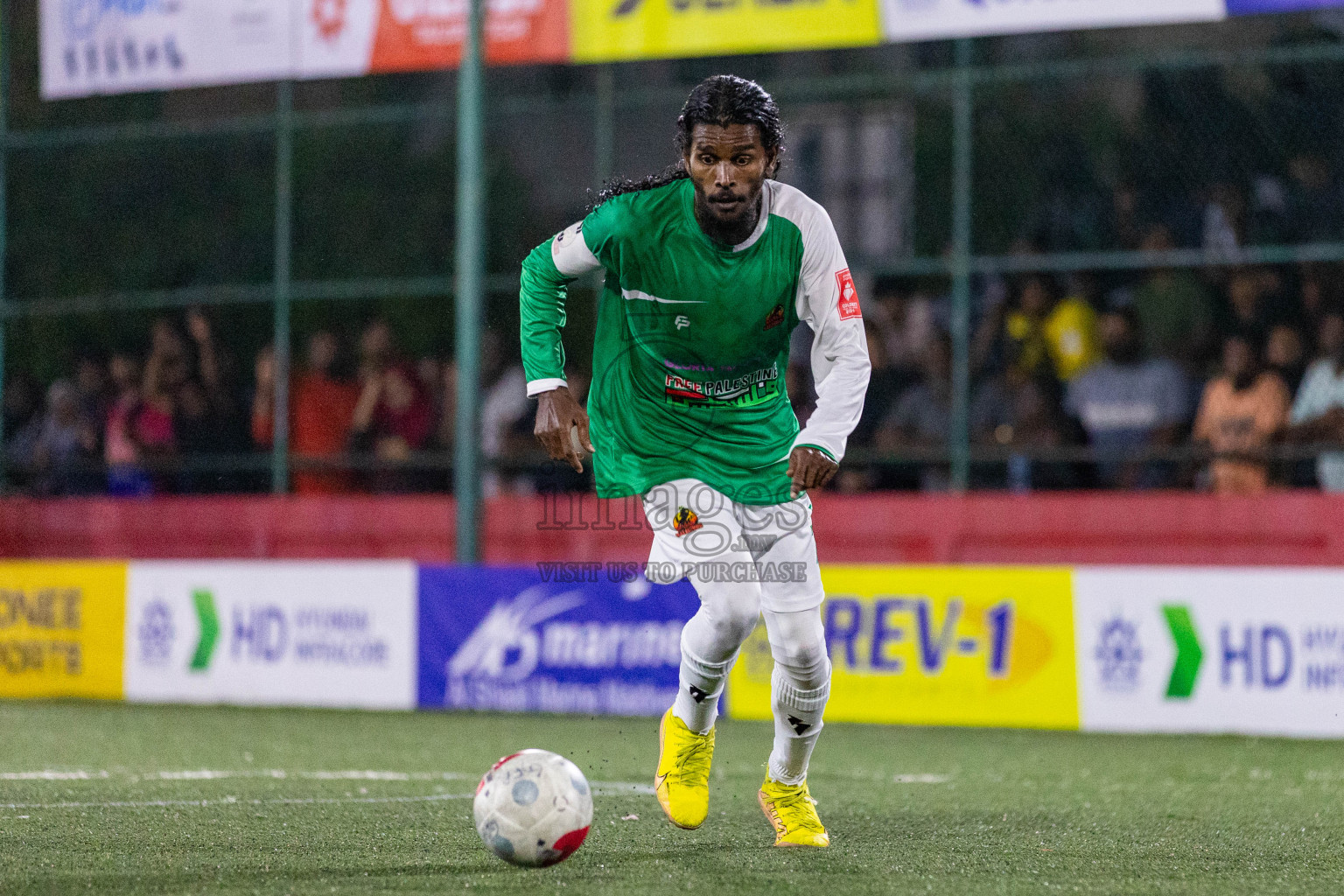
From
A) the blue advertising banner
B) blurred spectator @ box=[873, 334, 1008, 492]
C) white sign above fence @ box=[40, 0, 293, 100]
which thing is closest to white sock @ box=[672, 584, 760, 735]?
the blue advertising banner

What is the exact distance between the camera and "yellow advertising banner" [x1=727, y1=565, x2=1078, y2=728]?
10.7m

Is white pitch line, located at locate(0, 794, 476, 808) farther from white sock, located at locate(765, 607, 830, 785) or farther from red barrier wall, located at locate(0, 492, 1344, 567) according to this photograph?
red barrier wall, located at locate(0, 492, 1344, 567)

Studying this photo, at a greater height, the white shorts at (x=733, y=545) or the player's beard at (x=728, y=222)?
the player's beard at (x=728, y=222)

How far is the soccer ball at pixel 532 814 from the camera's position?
5168 mm

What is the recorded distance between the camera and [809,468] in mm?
5648

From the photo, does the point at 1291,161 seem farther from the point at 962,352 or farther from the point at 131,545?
the point at 131,545

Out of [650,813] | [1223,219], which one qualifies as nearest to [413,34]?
[1223,219]

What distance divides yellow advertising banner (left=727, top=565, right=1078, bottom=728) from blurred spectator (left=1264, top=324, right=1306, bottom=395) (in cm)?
234

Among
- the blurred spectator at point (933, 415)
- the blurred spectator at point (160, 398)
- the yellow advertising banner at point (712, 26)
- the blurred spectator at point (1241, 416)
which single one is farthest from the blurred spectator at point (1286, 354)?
the blurred spectator at point (160, 398)

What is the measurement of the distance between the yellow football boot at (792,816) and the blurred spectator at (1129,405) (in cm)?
674

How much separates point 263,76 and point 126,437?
3.31 m

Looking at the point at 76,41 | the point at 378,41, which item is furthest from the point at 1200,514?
the point at 76,41

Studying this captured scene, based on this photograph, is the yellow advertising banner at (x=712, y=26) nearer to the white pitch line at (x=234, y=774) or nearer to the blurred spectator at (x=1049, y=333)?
the blurred spectator at (x=1049, y=333)

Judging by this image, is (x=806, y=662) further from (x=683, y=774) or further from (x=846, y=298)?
(x=846, y=298)
